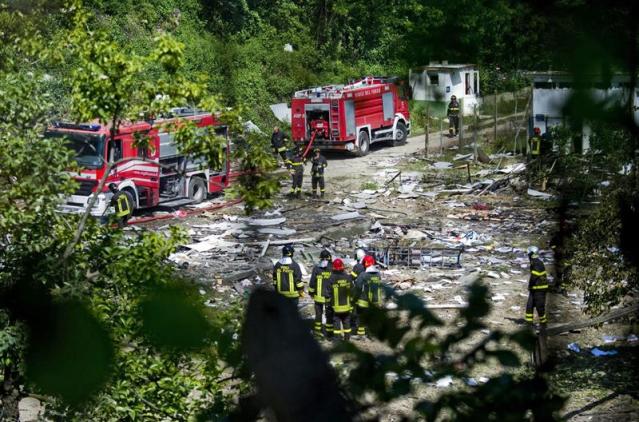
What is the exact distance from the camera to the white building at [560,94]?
1344 millimetres

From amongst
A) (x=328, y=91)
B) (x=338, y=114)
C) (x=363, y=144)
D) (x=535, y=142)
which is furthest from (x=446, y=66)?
(x=363, y=144)

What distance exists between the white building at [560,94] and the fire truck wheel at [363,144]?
20153 millimetres

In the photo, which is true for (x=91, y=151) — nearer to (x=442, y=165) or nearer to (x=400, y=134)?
(x=442, y=165)

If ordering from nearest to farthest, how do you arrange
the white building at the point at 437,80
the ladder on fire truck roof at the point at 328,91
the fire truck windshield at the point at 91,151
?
1. the white building at the point at 437,80
2. the fire truck windshield at the point at 91,151
3. the ladder on fire truck roof at the point at 328,91

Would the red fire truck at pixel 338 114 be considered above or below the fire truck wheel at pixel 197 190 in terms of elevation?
above

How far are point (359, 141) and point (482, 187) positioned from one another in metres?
3.93

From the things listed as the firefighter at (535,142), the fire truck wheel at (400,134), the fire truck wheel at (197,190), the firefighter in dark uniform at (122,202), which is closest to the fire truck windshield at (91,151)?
the firefighter in dark uniform at (122,202)

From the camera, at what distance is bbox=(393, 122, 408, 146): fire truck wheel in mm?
23016

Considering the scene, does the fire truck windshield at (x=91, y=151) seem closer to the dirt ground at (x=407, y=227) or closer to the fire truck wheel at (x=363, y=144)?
the dirt ground at (x=407, y=227)

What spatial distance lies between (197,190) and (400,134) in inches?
290

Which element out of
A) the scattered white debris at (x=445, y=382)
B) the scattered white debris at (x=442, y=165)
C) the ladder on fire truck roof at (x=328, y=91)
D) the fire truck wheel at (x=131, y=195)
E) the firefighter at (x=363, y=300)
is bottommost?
the scattered white debris at (x=442, y=165)

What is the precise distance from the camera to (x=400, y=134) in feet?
76.2

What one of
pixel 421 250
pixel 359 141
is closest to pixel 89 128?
pixel 421 250

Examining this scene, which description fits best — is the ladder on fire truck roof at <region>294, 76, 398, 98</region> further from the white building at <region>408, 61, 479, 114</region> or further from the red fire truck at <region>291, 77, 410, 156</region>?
the white building at <region>408, 61, 479, 114</region>
